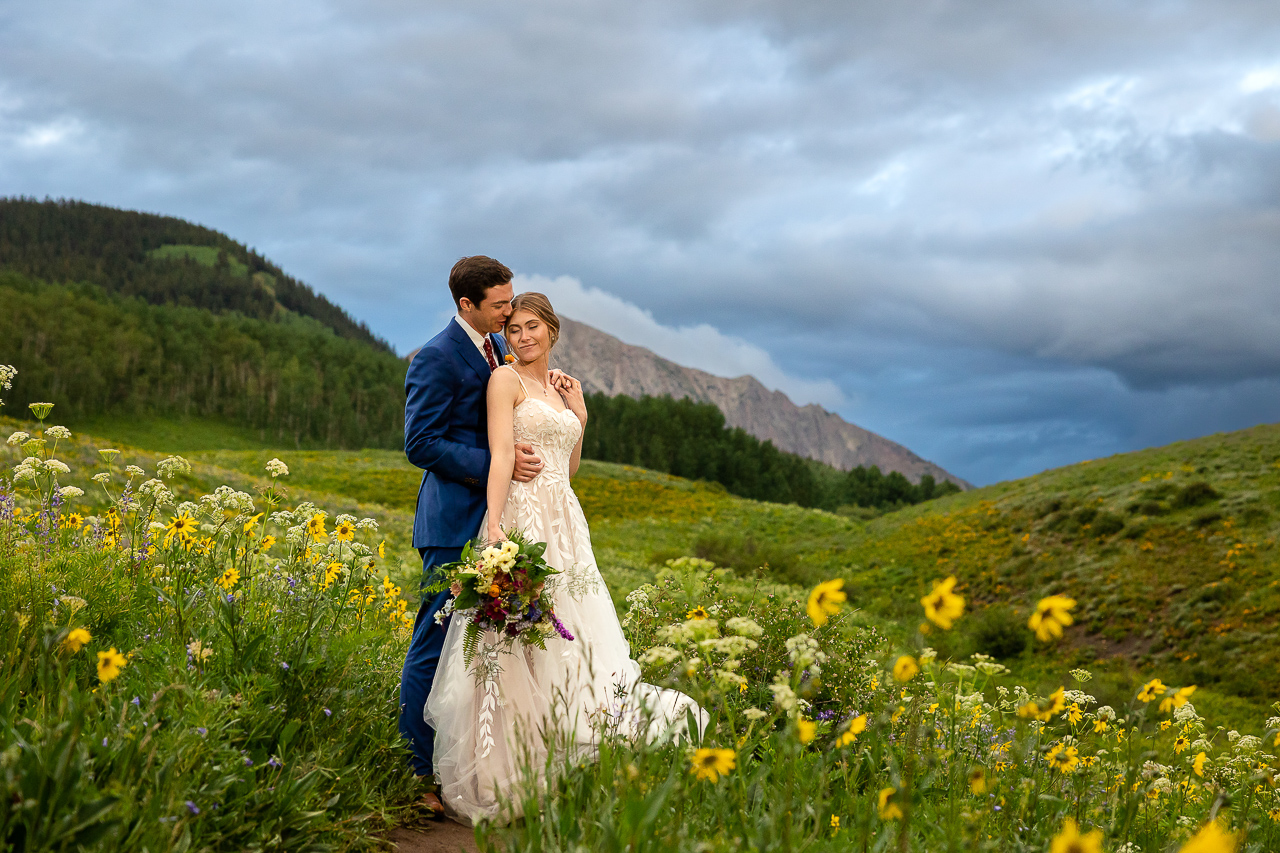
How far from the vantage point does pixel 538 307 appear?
4.22 meters

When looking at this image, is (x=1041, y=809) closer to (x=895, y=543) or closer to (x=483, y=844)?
(x=483, y=844)

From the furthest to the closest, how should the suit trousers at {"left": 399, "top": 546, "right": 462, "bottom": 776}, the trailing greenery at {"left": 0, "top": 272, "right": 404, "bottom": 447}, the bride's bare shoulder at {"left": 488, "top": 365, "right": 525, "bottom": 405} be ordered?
the trailing greenery at {"left": 0, "top": 272, "right": 404, "bottom": 447}, the bride's bare shoulder at {"left": 488, "top": 365, "right": 525, "bottom": 405}, the suit trousers at {"left": 399, "top": 546, "right": 462, "bottom": 776}

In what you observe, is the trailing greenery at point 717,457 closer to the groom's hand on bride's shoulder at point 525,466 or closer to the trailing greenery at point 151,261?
the groom's hand on bride's shoulder at point 525,466

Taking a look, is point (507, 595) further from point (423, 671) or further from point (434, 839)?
point (434, 839)

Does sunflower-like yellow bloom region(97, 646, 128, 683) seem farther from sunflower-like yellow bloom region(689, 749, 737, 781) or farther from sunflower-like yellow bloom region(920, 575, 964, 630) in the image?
sunflower-like yellow bloom region(920, 575, 964, 630)

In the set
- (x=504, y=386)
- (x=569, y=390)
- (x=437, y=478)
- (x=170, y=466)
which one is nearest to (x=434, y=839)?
(x=437, y=478)

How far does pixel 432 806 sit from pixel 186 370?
319 feet

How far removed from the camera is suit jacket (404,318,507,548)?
3.92m

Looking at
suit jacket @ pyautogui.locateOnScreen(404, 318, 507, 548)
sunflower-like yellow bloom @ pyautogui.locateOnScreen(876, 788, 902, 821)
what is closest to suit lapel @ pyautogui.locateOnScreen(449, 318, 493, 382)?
suit jacket @ pyautogui.locateOnScreen(404, 318, 507, 548)

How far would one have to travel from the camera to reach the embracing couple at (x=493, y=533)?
3689 millimetres

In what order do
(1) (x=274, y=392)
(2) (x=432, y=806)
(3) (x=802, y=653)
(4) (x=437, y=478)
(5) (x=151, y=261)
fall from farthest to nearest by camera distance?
(5) (x=151, y=261), (1) (x=274, y=392), (4) (x=437, y=478), (2) (x=432, y=806), (3) (x=802, y=653)

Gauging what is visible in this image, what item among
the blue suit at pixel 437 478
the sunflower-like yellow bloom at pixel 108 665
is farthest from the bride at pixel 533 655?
the sunflower-like yellow bloom at pixel 108 665

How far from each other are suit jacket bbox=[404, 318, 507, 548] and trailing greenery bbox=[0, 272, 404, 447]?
78450mm

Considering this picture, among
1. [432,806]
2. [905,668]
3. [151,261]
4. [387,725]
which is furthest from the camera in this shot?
[151,261]
